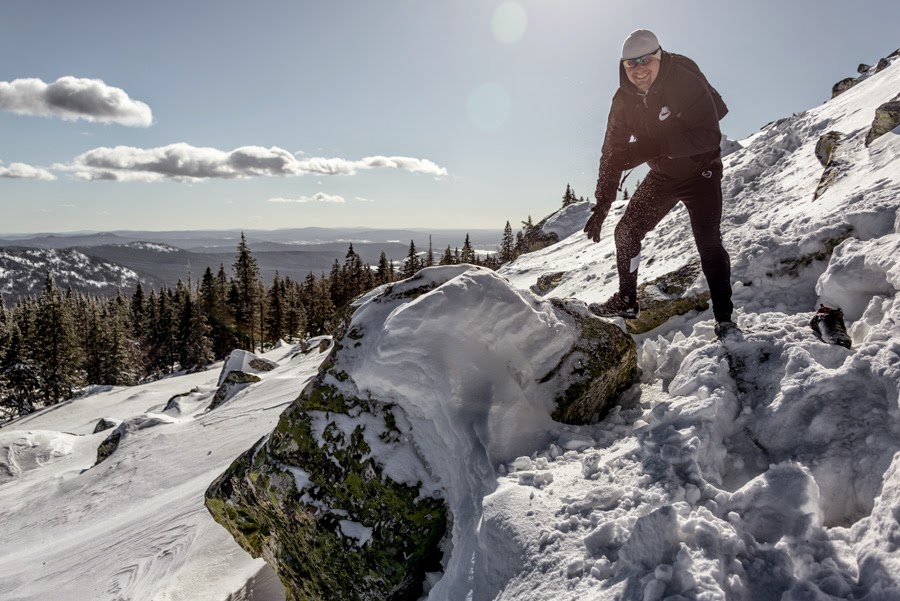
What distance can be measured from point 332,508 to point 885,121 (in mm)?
9671

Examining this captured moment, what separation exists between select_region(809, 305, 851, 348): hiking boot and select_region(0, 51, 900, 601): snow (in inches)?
3.2

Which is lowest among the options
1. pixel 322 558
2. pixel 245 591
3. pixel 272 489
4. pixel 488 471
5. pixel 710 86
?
pixel 245 591

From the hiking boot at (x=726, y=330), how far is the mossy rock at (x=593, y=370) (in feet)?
2.78

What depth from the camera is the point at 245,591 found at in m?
6.01

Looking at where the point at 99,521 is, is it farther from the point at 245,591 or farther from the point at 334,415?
the point at 334,415

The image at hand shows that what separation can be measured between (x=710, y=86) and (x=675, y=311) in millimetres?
2693

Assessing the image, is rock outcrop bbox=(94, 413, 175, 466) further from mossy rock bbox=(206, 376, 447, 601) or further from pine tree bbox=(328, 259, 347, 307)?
pine tree bbox=(328, 259, 347, 307)

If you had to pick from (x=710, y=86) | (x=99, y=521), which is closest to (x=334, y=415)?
(x=710, y=86)

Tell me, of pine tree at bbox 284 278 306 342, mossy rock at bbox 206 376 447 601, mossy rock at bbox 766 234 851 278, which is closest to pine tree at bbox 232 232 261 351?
pine tree at bbox 284 278 306 342

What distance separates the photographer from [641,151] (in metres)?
4.78

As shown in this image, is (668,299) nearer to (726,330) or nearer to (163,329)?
(726,330)

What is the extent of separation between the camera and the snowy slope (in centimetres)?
698

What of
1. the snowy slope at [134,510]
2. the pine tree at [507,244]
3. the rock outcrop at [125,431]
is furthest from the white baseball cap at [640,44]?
the pine tree at [507,244]

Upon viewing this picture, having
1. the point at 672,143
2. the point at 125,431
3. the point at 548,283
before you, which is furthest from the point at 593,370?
the point at 125,431
